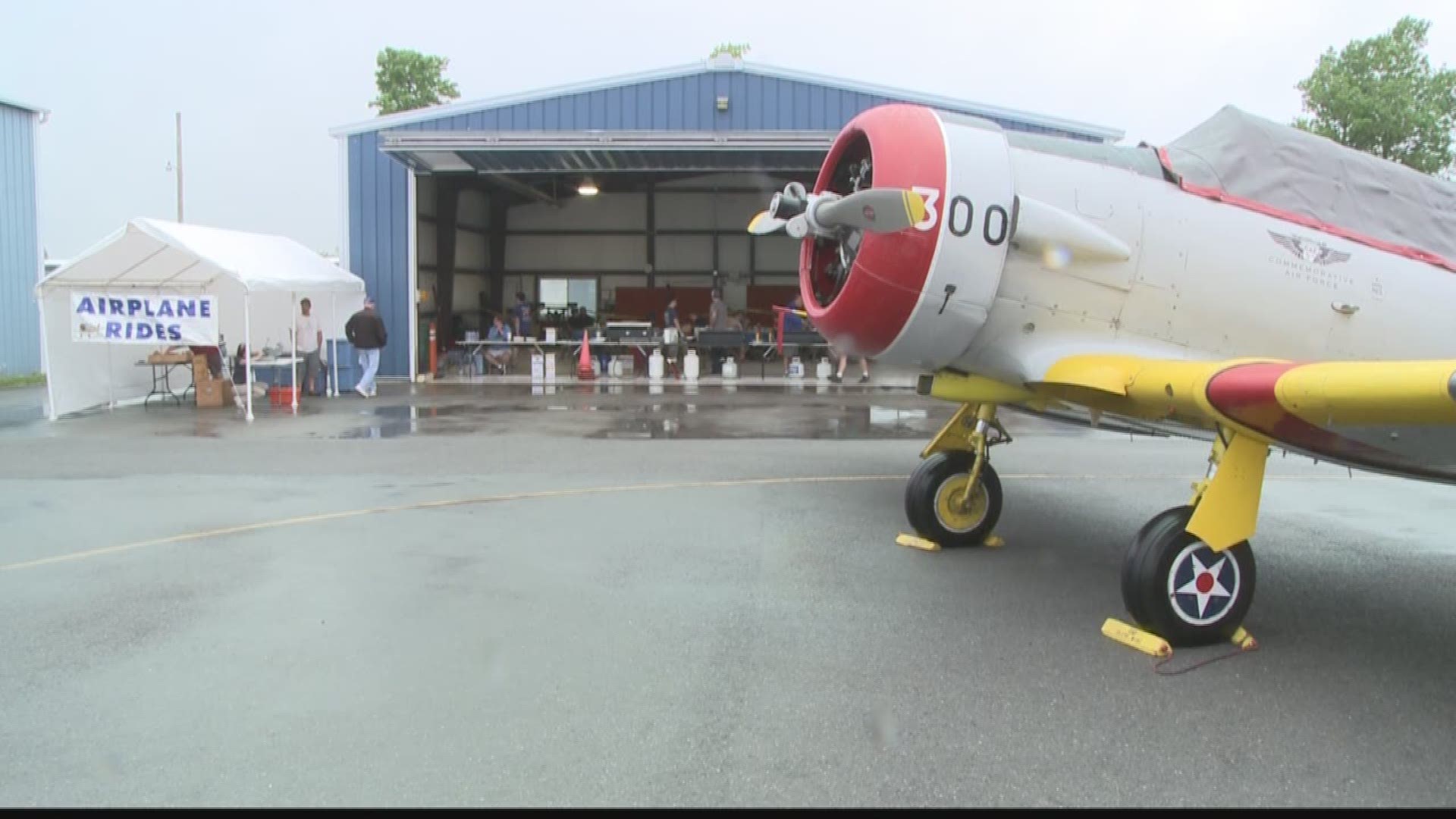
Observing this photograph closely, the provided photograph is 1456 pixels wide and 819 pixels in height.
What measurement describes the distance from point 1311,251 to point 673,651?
4.32m

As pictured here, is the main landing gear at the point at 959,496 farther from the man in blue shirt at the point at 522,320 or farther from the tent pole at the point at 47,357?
the man in blue shirt at the point at 522,320

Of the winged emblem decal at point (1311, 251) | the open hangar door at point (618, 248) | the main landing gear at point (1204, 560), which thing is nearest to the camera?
the main landing gear at point (1204, 560)

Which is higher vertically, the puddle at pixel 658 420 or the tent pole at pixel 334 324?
the tent pole at pixel 334 324

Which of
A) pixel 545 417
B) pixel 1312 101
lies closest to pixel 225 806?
pixel 545 417

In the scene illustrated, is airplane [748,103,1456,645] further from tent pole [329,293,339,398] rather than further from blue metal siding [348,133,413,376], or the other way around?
blue metal siding [348,133,413,376]

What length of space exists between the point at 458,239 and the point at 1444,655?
1016 inches

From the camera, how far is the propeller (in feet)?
16.6

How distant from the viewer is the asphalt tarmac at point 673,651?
11.2ft

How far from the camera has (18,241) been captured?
2180cm

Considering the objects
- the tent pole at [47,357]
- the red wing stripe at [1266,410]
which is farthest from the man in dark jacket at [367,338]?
the red wing stripe at [1266,410]

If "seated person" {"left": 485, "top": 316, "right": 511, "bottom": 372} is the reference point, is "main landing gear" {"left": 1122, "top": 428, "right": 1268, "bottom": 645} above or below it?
below

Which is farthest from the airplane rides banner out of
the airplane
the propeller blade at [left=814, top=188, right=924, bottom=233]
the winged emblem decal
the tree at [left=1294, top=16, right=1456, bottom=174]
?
the tree at [left=1294, top=16, right=1456, bottom=174]

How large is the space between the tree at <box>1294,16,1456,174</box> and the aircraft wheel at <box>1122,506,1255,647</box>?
2714 centimetres

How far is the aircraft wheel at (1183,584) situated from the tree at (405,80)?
49177 millimetres
